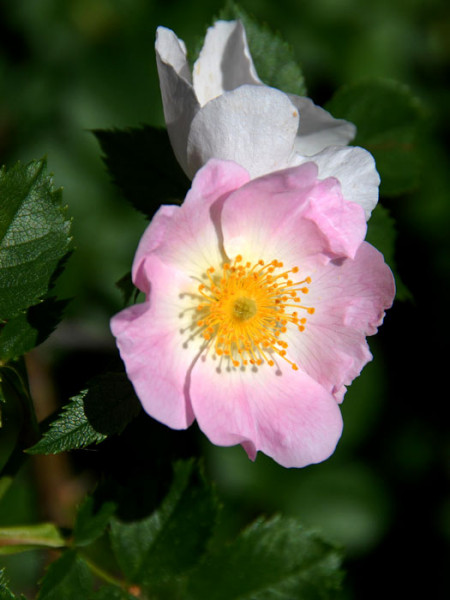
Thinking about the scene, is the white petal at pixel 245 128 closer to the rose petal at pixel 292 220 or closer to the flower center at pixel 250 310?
the rose petal at pixel 292 220

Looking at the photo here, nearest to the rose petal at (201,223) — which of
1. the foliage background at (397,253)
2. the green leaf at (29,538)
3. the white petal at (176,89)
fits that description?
the white petal at (176,89)

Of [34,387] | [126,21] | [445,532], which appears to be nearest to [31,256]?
[34,387]

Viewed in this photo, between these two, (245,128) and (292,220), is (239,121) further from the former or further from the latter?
(292,220)

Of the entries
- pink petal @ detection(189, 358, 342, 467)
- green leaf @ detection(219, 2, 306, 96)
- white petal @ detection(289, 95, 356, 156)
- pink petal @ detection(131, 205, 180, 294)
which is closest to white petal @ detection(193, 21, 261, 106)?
white petal @ detection(289, 95, 356, 156)

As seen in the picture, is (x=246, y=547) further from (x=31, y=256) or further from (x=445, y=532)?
(x=445, y=532)

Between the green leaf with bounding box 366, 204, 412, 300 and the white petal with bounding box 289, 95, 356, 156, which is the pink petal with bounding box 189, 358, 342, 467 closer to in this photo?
the green leaf with bounding box 366, 204, 412, 300

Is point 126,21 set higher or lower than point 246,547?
higher
